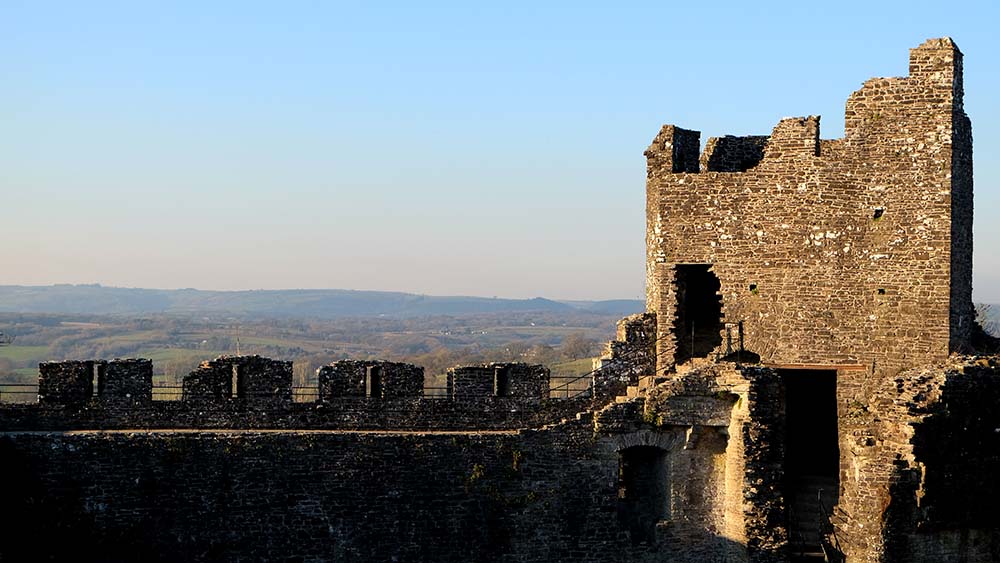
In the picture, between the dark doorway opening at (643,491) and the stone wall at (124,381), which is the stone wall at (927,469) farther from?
the stone wall at (124,381)

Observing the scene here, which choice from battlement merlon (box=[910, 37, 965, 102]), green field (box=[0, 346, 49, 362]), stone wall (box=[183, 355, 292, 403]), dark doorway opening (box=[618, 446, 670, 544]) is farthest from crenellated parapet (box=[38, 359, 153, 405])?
green field (box=[0, 346, 49, 362])

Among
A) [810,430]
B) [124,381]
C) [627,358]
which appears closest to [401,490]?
[124,381]

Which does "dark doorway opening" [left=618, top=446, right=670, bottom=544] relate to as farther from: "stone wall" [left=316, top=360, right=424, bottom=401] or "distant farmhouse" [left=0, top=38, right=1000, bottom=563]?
"stone wall" [left=316, top=360, right=424, bottom=401]

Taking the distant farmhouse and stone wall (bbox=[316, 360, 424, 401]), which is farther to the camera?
stone wall (bbox=[316, 360, 424, 401])

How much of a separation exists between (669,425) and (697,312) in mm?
4015

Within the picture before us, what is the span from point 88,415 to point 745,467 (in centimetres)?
1113

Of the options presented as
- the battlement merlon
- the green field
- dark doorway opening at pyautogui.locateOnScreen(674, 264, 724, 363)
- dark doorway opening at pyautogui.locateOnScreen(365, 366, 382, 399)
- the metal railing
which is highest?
the battlement merlon

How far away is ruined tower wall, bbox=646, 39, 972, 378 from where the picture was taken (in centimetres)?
2305

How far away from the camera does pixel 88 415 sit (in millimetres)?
21531

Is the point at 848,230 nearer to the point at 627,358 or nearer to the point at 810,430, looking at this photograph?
the point at 810,430

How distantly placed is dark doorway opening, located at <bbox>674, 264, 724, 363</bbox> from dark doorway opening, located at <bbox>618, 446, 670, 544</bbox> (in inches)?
79.4

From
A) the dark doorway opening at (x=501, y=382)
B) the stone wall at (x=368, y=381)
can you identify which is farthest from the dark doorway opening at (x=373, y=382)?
the dark doorway opening at (x=501, y=382)

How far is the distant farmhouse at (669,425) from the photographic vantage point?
21.0 m

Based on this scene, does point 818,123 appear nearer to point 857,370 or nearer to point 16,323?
point 857,370
